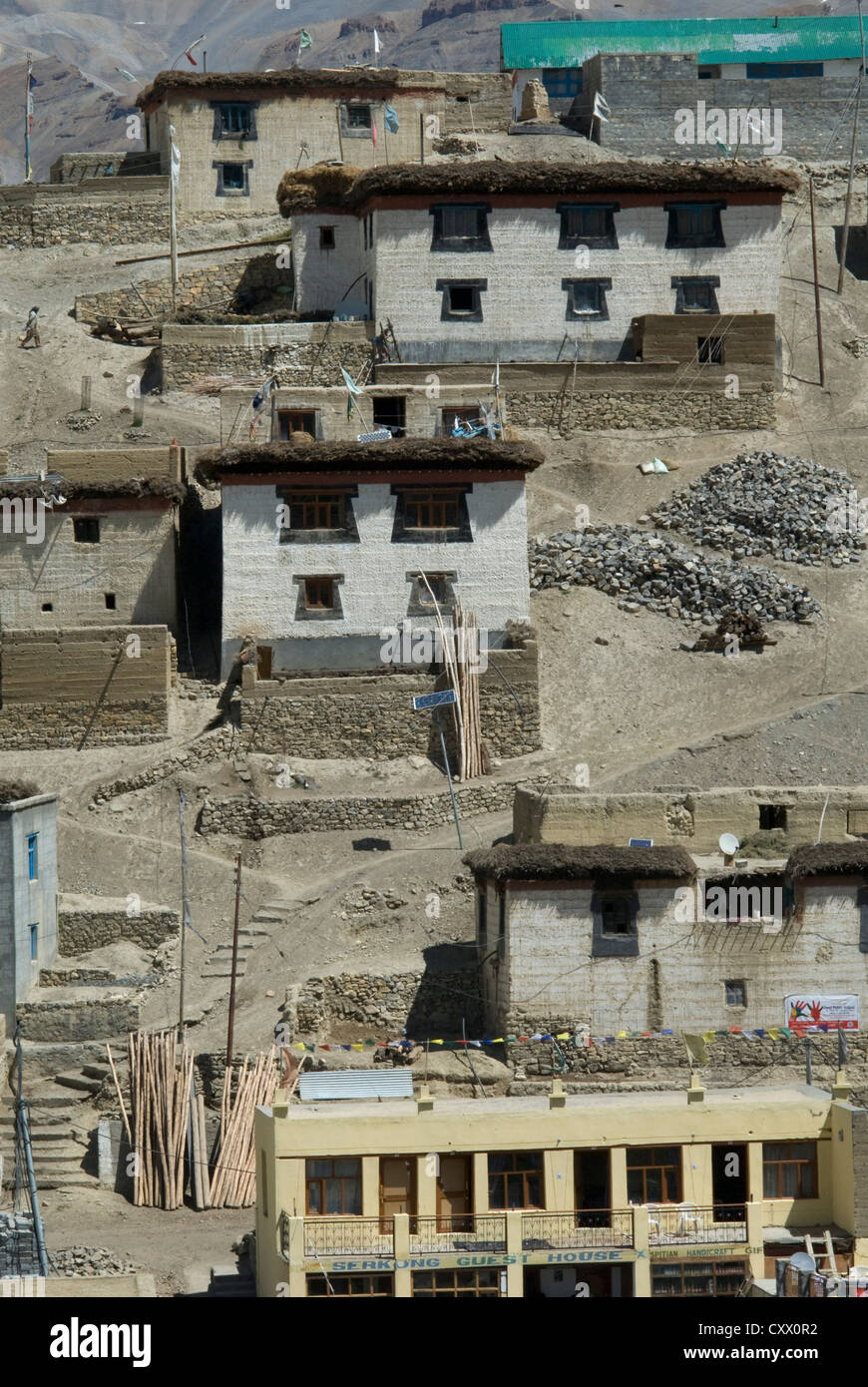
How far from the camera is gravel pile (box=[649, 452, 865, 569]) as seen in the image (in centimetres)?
5291

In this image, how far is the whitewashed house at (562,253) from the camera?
188 feet

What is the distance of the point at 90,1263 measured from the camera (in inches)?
1282

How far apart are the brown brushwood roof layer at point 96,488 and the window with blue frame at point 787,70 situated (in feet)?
→ 103

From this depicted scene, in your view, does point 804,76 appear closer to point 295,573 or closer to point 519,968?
point 295,573

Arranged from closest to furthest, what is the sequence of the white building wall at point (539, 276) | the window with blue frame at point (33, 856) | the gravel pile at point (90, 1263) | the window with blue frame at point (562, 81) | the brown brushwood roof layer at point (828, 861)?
1. the gravel pile at point (90, 1263)
2. the brown brushwood roof layer at point (828, 861)
3. the window with blue frame at point (33, 856)
4. the white building wall at point (539, 276)
5. the window with blue frame at point (562, 81)

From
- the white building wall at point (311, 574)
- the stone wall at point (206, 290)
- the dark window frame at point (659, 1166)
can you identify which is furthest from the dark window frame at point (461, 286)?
the dark window frame at point (659, 1166)

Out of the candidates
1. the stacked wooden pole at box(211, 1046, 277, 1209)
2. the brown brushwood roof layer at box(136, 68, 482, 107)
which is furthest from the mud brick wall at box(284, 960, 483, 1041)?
the brown brushwood roof layer at box(136, 68, 482, 107)

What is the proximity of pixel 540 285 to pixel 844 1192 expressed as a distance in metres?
31.8

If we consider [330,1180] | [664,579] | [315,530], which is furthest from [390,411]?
[330,1180]

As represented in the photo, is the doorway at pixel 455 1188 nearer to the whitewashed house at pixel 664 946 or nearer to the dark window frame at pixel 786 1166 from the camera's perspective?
the dark window frame at pixel 786 1166

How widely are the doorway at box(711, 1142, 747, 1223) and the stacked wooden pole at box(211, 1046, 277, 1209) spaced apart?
763 cm

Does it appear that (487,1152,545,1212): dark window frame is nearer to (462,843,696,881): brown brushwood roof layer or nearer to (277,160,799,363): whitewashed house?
(462,843,696,881): brown brushwood roof layer

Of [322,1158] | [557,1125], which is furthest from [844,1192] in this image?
[322,1158]

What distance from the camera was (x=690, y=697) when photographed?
48.6 m
